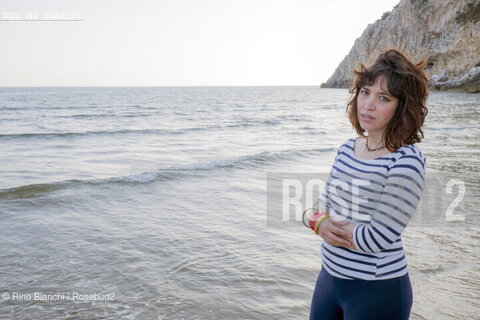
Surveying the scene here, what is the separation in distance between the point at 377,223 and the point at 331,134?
18.7 metres

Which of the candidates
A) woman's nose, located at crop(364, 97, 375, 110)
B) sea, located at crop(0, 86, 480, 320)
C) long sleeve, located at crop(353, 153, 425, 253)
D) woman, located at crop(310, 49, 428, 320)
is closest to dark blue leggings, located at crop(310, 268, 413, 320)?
woman, located at crop(310, 49, 428, 320)

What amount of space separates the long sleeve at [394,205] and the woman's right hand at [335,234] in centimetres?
5

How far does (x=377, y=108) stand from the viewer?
1.79 metres

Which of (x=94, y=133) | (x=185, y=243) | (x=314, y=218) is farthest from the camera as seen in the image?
(x=94, y=133)

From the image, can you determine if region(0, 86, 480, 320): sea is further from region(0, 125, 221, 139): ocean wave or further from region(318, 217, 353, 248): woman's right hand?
region(0, 125, 221, 139): ocean wave

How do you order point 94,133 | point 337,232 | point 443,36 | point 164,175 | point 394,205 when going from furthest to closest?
point 443,36 < point 94,133 < point 164,175 < point 337,232 < point 394,205

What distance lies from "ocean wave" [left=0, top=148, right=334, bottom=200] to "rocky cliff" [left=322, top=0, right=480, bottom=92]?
39.9 metres

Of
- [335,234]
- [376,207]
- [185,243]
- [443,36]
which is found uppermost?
[443,36]

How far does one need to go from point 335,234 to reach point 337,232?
0.03 m

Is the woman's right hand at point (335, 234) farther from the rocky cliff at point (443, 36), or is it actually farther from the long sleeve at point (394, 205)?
the rocky cliff at point (443, 36)

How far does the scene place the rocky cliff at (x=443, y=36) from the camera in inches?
1960

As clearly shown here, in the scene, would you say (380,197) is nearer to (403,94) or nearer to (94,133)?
(403,94)

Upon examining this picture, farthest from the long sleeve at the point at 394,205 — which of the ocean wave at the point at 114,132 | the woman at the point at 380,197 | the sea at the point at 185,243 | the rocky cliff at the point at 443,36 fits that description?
the rocky cliff at the point at 443,36

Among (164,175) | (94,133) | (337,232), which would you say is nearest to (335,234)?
(337,232)
